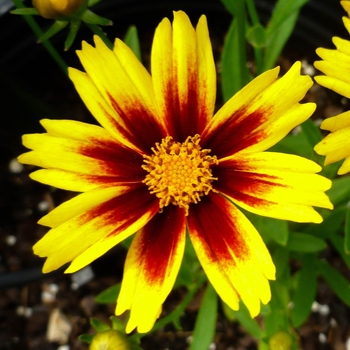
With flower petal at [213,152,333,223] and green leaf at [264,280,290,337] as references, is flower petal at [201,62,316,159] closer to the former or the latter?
flower petal at [213,152,333,223]

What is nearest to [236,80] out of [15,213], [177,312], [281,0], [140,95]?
[281,0]

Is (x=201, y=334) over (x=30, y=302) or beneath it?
over

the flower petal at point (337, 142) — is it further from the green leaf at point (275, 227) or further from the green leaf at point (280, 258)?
the green leaf at point (280, 258)

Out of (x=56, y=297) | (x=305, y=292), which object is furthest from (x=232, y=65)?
(x=56, y=297)

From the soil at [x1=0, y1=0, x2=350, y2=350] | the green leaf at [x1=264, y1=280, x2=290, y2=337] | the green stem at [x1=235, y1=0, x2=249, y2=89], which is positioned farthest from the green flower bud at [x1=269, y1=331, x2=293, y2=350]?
the soil at [x1=0, y1=0, x2=350, y2=350]

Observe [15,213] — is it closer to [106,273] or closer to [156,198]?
[106,273]

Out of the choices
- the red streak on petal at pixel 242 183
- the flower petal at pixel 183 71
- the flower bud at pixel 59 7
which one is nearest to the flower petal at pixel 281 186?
the red streak on petal at pixel 242 183
